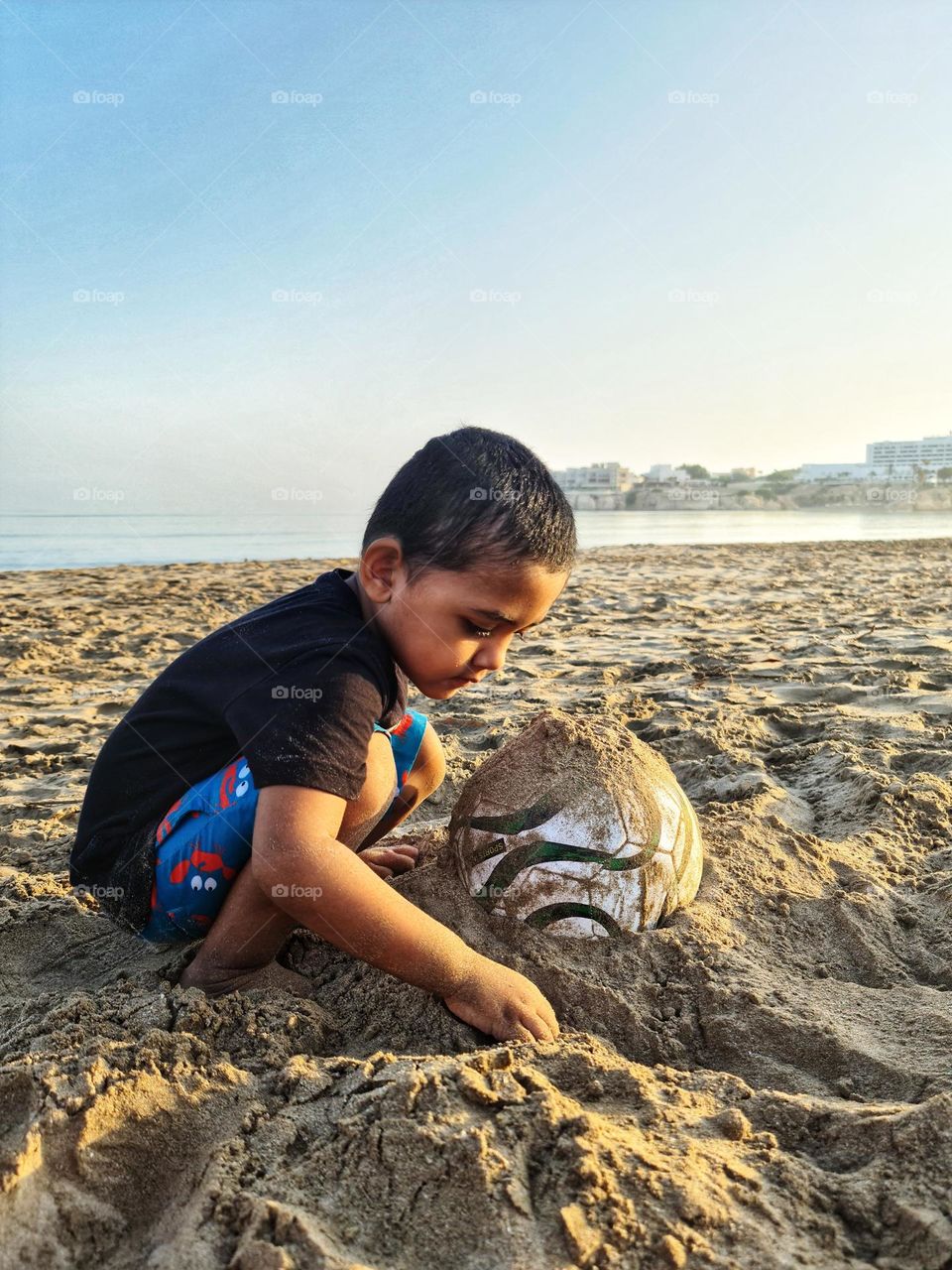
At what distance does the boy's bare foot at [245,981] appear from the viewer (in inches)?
81.0

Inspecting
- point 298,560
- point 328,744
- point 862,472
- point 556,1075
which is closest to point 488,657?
point 328,744

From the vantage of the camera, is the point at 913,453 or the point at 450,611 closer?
the point at 450,611

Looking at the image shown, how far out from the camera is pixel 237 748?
219 centimetres

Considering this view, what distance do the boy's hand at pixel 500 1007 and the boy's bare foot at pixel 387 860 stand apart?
0.66m

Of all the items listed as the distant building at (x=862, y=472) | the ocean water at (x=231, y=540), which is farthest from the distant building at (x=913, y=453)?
the ocean water at (x=231, y=540)

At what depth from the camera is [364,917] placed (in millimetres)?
1854

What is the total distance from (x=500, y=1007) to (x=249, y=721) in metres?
0.79

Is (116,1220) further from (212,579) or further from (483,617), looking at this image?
(212,579)

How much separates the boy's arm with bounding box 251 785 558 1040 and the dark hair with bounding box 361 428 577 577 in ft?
1.94

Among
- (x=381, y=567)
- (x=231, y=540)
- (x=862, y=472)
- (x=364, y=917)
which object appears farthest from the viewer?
(x=862, y=472)

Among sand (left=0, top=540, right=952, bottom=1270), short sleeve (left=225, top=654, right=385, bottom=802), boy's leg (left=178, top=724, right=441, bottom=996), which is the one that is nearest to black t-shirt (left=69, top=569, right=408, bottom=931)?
short sleeve (left=225, top=654, right=385, bottom=802)

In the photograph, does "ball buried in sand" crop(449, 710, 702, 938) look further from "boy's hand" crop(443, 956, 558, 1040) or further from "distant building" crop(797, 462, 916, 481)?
"distant building" crop(797, 462, 916, 481)

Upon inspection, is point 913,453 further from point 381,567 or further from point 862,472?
point 381,567

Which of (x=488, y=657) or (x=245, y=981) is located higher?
(x=488, y=657)
